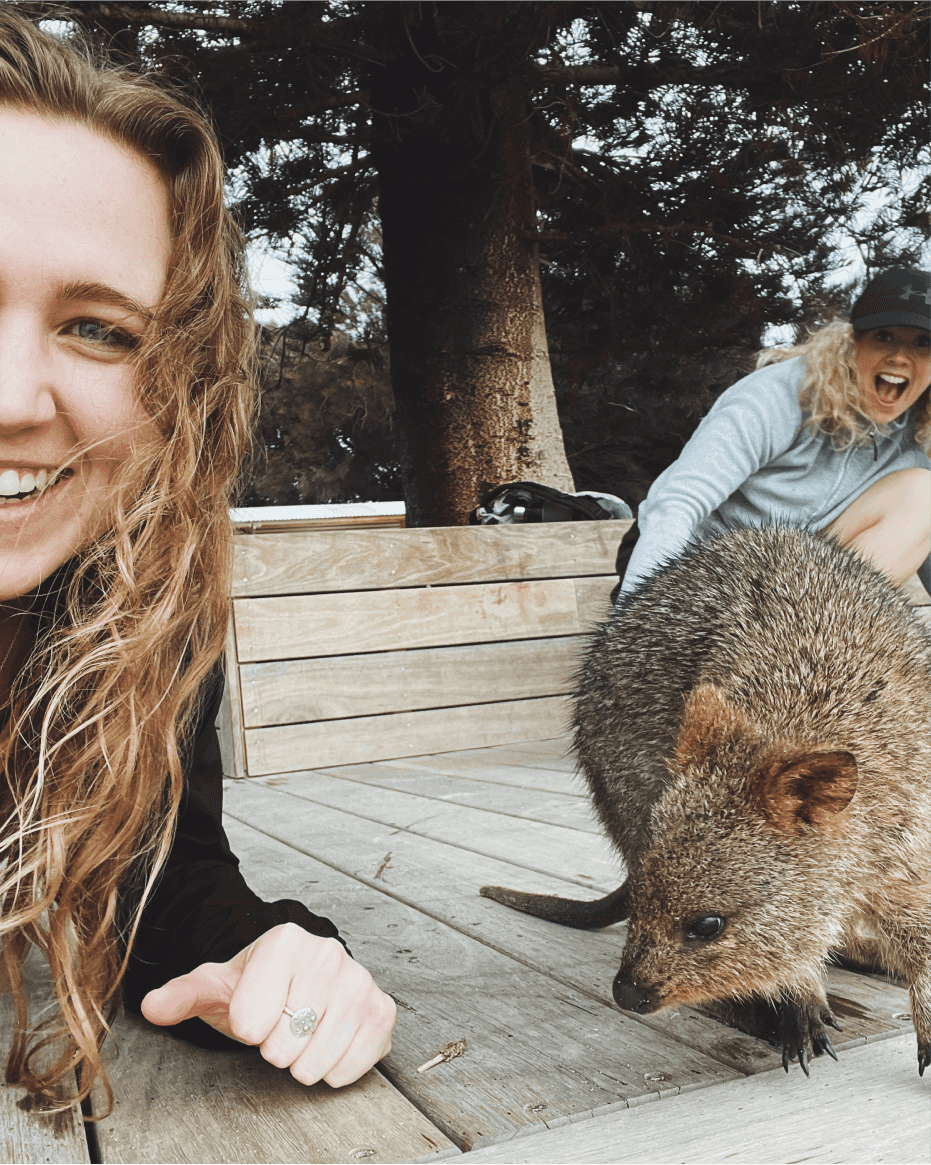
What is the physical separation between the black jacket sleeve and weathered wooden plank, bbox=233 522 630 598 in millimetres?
1761

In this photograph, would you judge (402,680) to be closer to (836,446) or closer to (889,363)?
(836,446)

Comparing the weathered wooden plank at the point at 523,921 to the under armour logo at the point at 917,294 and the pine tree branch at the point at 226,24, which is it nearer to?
the under armour logo at the point at 917,294

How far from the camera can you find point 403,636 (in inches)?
136

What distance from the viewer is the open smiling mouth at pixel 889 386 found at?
2.42 metres

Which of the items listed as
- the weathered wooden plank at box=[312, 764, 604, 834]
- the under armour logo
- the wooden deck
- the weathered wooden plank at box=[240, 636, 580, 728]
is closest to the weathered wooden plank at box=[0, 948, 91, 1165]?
the wooden deck

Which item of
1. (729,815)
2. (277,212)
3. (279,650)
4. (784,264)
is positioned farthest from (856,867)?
(784,264)

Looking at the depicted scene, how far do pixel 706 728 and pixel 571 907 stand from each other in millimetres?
506

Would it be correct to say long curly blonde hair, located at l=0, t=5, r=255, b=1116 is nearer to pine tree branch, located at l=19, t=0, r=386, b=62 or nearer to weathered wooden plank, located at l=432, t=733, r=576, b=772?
weathered wooden plank, located at l=432, t=733, r=576, b=772

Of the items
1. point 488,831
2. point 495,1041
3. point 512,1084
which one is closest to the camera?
point 512,1084

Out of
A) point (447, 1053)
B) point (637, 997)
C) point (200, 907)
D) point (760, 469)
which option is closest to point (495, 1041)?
point (447, 1053)

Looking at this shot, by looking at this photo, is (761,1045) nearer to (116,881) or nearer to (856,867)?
(856,867)

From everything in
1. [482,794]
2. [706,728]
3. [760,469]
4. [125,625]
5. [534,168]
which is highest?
Result: [534,168]

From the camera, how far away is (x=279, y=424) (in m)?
8.24

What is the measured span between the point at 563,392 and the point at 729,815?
6159 mm
